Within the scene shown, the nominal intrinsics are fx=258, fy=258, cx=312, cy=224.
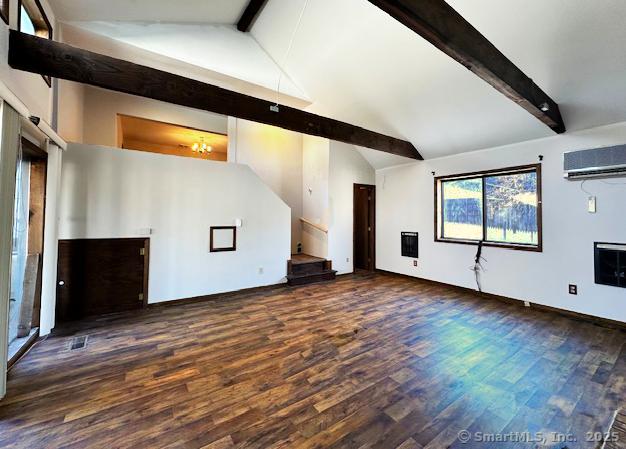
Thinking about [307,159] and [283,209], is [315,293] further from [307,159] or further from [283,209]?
[307,159]

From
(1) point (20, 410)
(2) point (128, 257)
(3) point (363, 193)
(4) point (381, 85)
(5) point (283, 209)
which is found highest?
(4) point (381, 85)

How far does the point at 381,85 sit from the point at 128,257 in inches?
193

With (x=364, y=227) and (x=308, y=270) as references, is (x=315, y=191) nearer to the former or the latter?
(x=364, y=227)

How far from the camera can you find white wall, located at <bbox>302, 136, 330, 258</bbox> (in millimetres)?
6309

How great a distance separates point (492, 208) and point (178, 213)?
222 inches

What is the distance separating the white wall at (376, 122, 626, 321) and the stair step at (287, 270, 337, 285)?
2102 millimetres

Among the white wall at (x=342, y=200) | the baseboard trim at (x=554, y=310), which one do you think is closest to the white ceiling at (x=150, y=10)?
the white wall at (x=342, y=200)

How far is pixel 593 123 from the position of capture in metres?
3.61

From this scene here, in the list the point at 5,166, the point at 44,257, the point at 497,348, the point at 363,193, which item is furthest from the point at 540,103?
the point at 44,257

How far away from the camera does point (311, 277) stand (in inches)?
226

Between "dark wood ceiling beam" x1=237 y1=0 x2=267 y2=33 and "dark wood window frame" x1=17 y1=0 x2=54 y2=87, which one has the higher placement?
"dark wood ceiling beam" x1=237 y1=0 x2=267 y2=33

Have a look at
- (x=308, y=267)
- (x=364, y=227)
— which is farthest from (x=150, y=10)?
(x=364, y=227)

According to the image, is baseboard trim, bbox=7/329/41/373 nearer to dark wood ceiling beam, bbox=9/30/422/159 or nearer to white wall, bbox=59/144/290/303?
white wall, bbox=59/144/290/303

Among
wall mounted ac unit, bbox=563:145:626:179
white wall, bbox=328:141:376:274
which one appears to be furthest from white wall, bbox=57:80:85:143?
wall mounted ac unit, bbox=563:145:626:179
